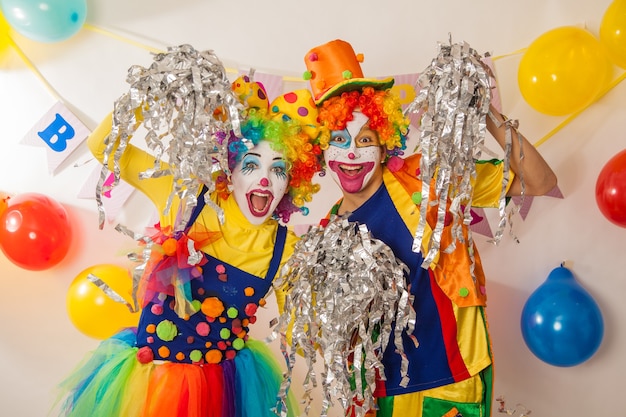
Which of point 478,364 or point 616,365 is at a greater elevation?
point 616,365

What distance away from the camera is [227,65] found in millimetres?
3271

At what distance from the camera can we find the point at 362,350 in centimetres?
232

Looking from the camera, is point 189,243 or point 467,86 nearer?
point 467,86

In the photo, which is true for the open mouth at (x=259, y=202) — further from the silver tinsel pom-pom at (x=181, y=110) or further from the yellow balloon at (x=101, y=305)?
the yellow balloon at (x=101, y=305)

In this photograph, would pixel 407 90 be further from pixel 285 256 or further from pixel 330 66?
pixel 285 256

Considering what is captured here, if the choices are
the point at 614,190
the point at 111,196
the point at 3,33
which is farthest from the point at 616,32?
the point at 3,33

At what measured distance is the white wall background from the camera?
323 cm

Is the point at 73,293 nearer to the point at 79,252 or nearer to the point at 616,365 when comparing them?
the point at 79,252

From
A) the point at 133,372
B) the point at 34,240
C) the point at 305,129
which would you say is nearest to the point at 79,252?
the point at 34,240

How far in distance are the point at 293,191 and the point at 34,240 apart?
1162mm

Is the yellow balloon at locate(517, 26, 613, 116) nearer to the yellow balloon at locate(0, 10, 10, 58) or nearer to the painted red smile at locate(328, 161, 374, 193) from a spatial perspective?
the painted red smile at locate(328, 161, 374, 193)

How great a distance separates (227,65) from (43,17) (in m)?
0.80

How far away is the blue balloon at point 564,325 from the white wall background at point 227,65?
11.3 inches

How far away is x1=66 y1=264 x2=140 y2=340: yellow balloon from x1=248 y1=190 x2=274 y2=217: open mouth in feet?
2.39
